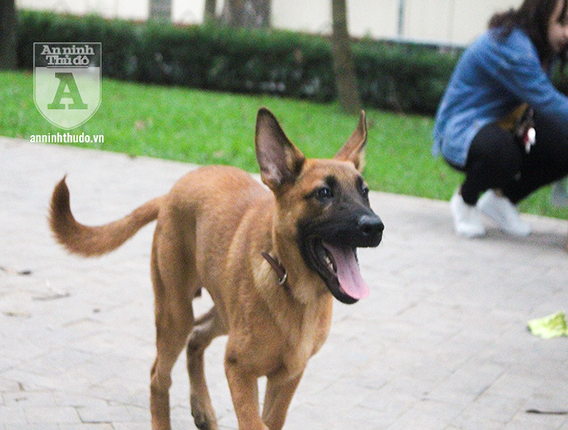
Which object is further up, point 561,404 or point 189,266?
point 189,266

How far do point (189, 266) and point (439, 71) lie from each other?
13100 millimetres

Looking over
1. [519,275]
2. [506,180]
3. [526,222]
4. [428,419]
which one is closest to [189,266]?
[428,419]

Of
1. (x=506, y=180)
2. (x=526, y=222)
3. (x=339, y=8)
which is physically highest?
(x=339, y=8)

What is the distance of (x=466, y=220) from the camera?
758cm

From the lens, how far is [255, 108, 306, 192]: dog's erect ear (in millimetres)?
3225

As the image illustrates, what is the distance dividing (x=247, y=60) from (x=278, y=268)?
1468 centimetres

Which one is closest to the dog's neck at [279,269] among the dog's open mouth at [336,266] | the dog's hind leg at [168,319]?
the dog's open mouth at [336,266]

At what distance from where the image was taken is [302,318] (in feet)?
10.4

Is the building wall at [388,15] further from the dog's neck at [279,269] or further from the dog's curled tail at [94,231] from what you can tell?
the dog's neck at [279,269]

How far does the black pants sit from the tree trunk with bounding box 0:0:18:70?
1348 centimetres

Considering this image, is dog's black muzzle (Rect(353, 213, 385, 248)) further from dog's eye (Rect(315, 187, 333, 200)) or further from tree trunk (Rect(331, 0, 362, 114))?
tree trunk (Rect(331, 0, 362, 114))

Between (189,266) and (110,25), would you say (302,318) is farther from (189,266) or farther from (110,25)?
(110,25)
